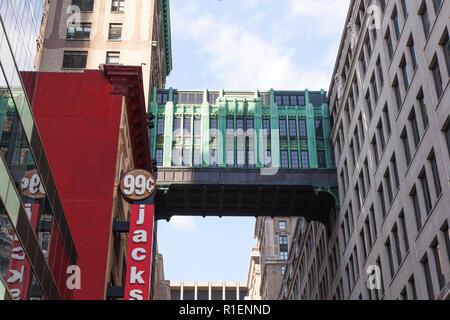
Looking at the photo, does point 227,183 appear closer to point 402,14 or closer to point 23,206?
point 402,14

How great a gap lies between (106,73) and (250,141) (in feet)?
71.3

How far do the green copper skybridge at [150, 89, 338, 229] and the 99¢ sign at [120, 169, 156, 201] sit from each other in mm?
19529

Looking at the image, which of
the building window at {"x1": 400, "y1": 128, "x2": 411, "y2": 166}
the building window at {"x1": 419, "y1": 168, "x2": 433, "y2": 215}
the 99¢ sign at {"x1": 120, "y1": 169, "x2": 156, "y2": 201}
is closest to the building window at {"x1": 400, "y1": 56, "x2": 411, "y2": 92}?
the building window at {"x1": 400, "y1": 128, "x2": 411, "y2": 166}

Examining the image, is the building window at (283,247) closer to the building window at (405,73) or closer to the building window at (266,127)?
the building window at (266,127)

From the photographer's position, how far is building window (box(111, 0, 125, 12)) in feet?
257

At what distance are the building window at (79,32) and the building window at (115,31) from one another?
227cm

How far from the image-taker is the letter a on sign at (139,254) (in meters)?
40.8

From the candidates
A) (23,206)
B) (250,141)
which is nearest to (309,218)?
(250,141)

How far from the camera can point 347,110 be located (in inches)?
2516

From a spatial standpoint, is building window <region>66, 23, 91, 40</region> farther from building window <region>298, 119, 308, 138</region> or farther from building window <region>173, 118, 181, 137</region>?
building window <region>298, 119, 308, 138</region>

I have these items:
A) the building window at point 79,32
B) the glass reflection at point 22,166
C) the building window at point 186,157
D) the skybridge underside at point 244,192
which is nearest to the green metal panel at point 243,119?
the building window at point 186,157

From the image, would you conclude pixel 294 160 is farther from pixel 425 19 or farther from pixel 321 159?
pixel 425 19

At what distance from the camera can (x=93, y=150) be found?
4559cm

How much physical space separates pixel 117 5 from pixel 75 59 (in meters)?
8.81
